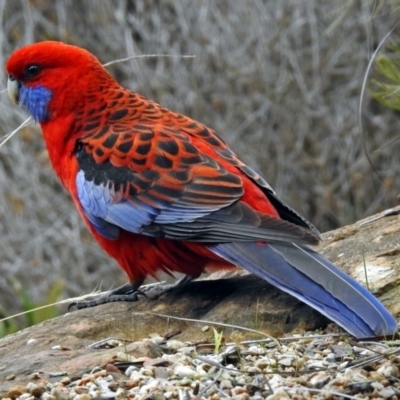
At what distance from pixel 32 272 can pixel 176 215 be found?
532cm

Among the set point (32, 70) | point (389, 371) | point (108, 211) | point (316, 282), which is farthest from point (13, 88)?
point (389, 371)

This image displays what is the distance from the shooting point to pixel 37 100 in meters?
5.05

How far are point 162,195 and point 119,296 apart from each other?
596 mm

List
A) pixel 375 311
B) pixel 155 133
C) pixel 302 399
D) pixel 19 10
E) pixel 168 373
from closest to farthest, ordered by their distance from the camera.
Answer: pixel 302 399, pixel 168 373, pixel 375 311, pixel 155 133, pixel 19 10

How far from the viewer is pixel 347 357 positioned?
10.9 feet

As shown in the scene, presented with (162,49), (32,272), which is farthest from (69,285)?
(162,49)

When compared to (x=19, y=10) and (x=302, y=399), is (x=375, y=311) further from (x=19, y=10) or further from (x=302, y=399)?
(x=19, y=10)

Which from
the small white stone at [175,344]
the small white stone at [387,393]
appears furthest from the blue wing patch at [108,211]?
the small white stone at [387,393]

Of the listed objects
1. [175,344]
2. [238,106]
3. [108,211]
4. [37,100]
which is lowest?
[238,106]

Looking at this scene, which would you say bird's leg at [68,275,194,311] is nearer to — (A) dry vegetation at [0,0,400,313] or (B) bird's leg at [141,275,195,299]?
(B) bird's leg at [141,275,195,299]

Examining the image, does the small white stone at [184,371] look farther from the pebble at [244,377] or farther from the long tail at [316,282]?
the long tail at [316,282]

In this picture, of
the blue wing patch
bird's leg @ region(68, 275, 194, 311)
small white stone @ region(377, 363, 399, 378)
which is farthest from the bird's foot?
small white stone @ region(377, 363, 399, 378)

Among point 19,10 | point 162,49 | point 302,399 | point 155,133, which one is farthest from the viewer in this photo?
point 19,10

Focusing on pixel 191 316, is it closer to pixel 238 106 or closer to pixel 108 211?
pixel 108 211
